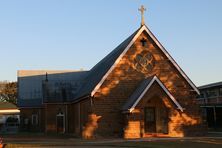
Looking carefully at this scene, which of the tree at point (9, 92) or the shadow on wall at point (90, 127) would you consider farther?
the tree at point (9, 92)

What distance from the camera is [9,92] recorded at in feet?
373

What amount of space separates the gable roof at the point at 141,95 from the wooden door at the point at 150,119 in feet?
6.67

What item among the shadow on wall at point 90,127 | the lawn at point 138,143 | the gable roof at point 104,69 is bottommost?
the lawn at point 138,143

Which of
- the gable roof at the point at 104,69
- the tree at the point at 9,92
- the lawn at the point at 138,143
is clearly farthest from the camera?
the tree at the point at 9,92

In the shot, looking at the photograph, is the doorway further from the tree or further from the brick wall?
the tree

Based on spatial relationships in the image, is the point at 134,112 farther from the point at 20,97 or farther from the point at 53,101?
the point at 20,97

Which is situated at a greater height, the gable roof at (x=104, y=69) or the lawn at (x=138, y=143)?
the gable roof at (x=104, y=69)

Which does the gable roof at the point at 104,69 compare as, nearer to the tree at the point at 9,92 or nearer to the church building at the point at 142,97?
the church building at the point at 142,97

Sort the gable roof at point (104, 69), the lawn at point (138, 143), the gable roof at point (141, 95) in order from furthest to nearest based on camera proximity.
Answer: the gable roof at point (104, 69) < the gable roof at point (141, 95) < the lawn at point (138, 143)

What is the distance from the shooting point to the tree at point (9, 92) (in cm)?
11181

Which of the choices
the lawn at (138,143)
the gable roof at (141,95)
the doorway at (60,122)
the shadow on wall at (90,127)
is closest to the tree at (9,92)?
the doorway at (60,122)

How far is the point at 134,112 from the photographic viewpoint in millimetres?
36062

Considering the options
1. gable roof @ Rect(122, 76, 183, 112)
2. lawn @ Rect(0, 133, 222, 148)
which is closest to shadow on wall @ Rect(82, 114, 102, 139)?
gable roof @ Rect(122, 76, 183, 112)

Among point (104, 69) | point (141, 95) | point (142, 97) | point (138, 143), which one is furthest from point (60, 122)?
point (138, 143)
